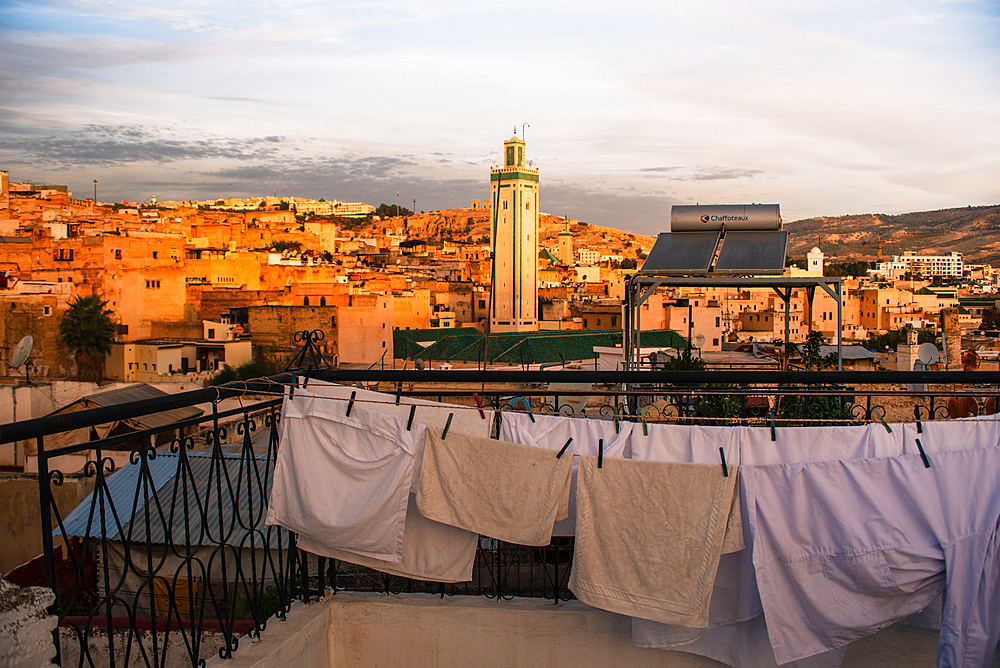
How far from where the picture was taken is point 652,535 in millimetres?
2551

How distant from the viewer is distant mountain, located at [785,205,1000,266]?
102 meters

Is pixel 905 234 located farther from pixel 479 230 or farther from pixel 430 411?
pixel 430 411

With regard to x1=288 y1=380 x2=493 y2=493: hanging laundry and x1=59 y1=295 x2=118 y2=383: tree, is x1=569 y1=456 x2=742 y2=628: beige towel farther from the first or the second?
x1=59 y1=295 x2=118 y2=383: tree

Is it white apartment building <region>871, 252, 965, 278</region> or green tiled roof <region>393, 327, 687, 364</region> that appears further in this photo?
white apartment building <region>871, 252, 965, 278</region>

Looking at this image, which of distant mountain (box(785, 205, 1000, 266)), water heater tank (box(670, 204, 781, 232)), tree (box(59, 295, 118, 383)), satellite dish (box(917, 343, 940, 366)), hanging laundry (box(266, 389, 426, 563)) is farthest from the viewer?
distant mountain (box(785, 205, 1000, 266))

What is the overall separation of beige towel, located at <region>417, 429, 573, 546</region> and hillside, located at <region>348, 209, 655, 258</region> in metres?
136

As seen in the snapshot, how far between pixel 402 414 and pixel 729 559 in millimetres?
1296

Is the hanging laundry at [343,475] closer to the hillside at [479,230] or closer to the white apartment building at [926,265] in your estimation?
the white apartment building at [926,265]

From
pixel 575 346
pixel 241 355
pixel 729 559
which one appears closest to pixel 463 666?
pixel 729 559

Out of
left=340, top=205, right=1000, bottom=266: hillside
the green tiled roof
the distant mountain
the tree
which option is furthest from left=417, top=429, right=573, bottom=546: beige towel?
the distant mountain

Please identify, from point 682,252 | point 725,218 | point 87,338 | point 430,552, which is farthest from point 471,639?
point 87,338

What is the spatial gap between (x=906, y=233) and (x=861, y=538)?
122702 mm

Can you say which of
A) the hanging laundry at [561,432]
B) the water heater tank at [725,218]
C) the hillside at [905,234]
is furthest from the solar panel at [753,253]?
the hillside at [905,234]

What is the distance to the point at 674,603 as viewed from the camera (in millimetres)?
2531
